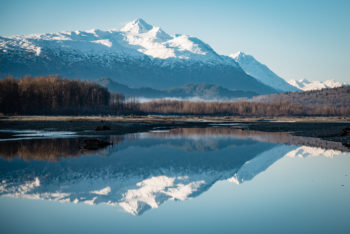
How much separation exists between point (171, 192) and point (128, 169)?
9.40 meters

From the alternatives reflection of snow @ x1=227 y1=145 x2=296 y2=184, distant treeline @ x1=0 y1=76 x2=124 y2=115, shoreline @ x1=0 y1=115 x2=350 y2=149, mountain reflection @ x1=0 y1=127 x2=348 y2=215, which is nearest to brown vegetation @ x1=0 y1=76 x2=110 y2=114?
distant treeline @ x1=0 y1=76 x2=124 y2=115

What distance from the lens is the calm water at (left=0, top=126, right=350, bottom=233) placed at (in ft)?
54.1

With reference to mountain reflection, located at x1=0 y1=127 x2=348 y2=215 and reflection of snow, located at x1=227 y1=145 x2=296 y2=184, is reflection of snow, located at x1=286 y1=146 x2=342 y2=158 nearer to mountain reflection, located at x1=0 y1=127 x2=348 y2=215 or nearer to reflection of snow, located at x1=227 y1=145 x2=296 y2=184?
mountain reflection, located at x1=0 y1=127 x2=348 y2=215

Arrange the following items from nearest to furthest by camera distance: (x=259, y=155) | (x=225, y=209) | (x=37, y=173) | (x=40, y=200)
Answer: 1. (x=225, y=209)
2. (x=40, y=200)
3. (x=37, y=173)
4. (x=259, y=155)

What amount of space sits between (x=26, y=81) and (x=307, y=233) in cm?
13260

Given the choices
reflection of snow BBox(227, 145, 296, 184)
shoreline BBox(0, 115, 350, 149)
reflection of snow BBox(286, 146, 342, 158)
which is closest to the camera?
reflection of snow BBox(227, 145, 296, 184)

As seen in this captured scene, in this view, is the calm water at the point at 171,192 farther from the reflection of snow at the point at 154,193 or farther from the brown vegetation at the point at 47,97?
the brown vegetation at the point at 47,97

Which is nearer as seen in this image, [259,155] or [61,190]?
[61,190]

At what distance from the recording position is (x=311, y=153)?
4162 centimetres

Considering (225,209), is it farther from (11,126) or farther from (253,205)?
(11,126)

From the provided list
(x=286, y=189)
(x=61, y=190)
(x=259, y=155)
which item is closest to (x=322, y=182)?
(x=286, y=189)

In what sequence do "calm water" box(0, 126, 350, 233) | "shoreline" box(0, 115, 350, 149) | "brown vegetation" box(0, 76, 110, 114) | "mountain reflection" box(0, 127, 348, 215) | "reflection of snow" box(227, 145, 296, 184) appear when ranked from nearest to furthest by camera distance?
"calm water" box(0, 126, 350, 233) → "mountain reflection" box(0, 127, 348, 215) → "reflection of snow" box(227, 145, 296, 184) → "shoreline" box(0, 115, 350, 149) → "brown vegetation" box(0, 76, 110, 114)

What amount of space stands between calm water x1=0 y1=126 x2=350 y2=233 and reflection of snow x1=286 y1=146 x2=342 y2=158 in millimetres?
106

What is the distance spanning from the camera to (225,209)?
18.9m
